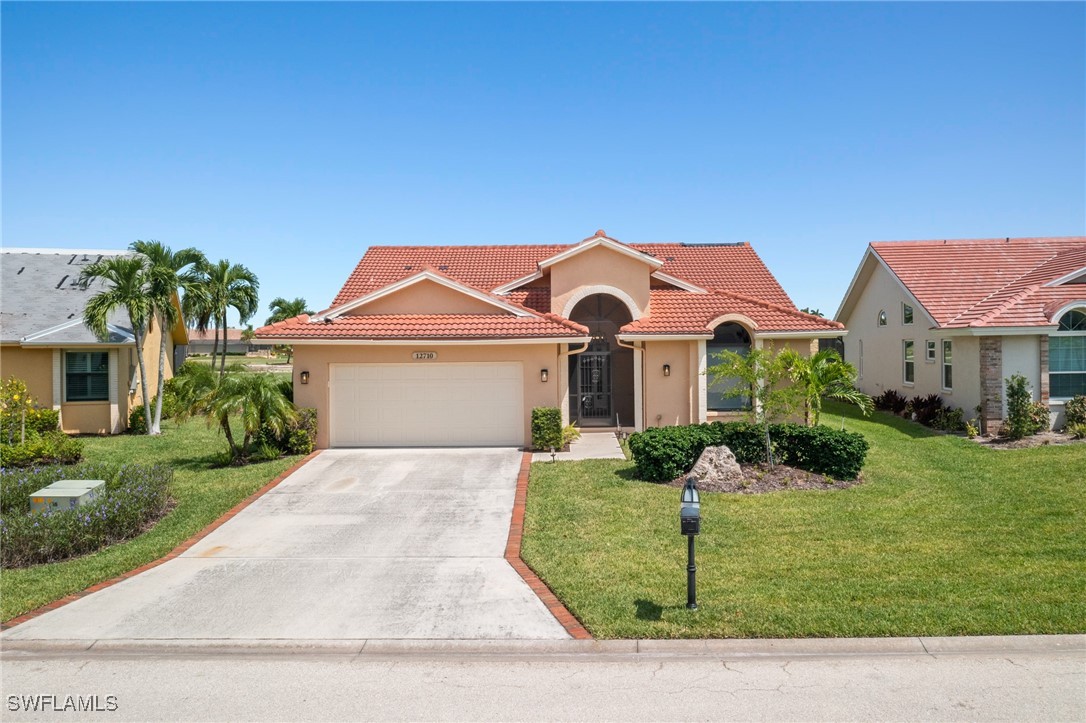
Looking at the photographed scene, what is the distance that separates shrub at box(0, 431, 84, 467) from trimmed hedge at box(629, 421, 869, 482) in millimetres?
12258

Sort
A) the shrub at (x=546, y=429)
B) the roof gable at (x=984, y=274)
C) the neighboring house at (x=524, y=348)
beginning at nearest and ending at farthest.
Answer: the shrub at (x=546, y=429) → the neighboring house at (x=524, y=348) → the roof gable at (x=984, y=274)

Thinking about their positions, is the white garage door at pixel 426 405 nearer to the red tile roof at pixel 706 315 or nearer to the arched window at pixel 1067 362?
the red tile roof at pixel 706 315

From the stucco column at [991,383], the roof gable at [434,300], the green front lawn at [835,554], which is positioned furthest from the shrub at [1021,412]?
the roof gable at [434,300]

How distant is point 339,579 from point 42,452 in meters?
10.4

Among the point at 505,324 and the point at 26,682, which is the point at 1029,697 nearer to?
the point at 26,682

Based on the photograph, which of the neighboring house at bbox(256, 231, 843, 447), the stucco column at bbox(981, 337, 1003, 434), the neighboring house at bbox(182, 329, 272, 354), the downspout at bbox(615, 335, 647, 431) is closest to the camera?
the neighboring house at bbox(256, 231, 843, 447)

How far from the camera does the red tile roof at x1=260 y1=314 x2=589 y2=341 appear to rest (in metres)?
16.5

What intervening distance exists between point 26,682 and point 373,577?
3517 mm

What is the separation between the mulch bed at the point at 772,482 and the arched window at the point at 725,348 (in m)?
5.70

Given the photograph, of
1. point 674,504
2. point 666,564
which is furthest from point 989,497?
point 666,564

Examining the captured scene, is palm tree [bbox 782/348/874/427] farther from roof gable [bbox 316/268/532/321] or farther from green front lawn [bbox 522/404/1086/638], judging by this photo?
roof gable [bbox 316/268/532/321]

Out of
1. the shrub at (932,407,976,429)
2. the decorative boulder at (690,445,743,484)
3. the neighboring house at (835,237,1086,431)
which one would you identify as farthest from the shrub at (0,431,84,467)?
the neighboring house at (835,237,1086,431)

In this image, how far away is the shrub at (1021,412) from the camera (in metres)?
16.6

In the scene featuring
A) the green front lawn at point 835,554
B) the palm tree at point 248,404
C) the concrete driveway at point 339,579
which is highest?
the palm tree at point 248,404
